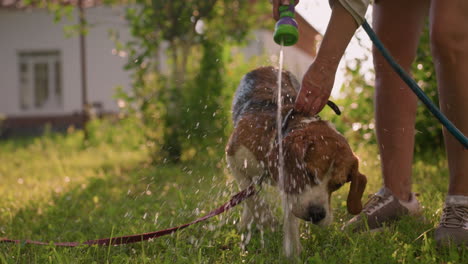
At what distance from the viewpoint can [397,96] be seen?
3336 mm

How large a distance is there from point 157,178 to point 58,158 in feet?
10.7

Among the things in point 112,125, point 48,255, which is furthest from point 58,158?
point 48,255

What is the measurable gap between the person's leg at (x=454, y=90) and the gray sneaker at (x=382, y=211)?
1.18 ft

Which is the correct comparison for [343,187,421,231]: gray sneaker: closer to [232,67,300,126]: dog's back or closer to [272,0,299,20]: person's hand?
[232,67,300,126]: dog's back

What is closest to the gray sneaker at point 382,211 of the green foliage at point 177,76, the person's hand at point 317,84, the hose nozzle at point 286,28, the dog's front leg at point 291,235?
the dog's front leg at point 291,235

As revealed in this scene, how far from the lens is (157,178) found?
5824 mm

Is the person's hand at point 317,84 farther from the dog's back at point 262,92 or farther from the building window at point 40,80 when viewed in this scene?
the building window at point 40,80

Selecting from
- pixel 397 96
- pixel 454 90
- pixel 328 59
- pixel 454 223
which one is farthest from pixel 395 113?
pixel 328 59

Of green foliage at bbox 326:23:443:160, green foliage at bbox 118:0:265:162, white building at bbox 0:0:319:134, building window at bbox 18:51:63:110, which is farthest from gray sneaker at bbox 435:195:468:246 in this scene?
building window at bbox 18:51:63:110

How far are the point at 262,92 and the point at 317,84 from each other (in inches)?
50.8

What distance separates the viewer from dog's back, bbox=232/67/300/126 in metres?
3.56

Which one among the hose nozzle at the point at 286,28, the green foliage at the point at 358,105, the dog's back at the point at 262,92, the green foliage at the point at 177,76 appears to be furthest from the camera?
the green foliage at the point at 177,76

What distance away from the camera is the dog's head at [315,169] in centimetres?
259

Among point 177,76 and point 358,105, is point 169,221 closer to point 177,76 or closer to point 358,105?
point 358,105
